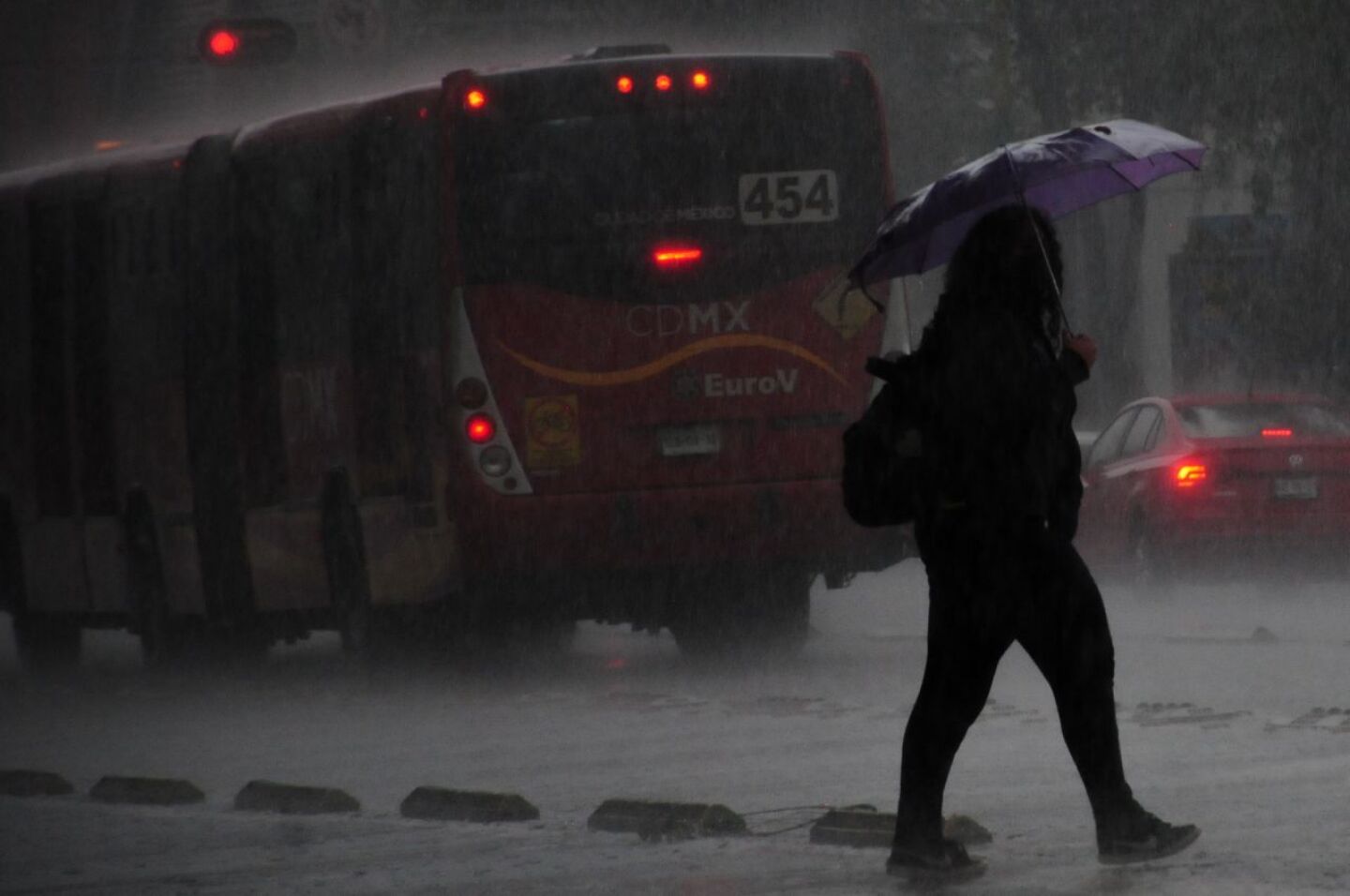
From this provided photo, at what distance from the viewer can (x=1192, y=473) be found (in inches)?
808

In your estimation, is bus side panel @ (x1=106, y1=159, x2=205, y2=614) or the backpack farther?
bus side panel @ (x1=106, y1=159, x2=205, y2=614)

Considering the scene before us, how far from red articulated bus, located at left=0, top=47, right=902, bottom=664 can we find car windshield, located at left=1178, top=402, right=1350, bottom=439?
4.88 metres

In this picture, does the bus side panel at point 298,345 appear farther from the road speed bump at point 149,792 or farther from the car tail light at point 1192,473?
the car tail light at point 1192,473

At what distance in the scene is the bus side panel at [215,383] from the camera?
57.3ft

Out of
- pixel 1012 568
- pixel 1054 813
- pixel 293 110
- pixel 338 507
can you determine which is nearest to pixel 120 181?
pixel 293 110

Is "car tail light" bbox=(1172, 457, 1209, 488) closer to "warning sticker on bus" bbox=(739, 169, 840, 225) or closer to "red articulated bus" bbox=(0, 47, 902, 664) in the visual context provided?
"red articulated bus" bbox=(0, 47, 902, 664)

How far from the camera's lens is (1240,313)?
34.1 m

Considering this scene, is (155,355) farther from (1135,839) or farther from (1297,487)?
(1135,839)

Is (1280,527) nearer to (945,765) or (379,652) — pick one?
(379,652)

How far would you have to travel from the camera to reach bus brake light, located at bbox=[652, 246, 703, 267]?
15789mm

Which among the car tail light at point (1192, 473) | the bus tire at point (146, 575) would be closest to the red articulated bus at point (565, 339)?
the bus tire at point (146, 575)

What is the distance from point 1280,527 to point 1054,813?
11.5 meters

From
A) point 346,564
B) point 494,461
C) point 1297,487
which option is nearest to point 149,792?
point 494,461

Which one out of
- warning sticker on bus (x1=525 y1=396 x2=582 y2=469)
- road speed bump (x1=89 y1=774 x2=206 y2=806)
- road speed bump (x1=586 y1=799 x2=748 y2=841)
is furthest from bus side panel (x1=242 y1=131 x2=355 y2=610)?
road speed bump (x1=586 y1=799 x2=748 y2=841)
